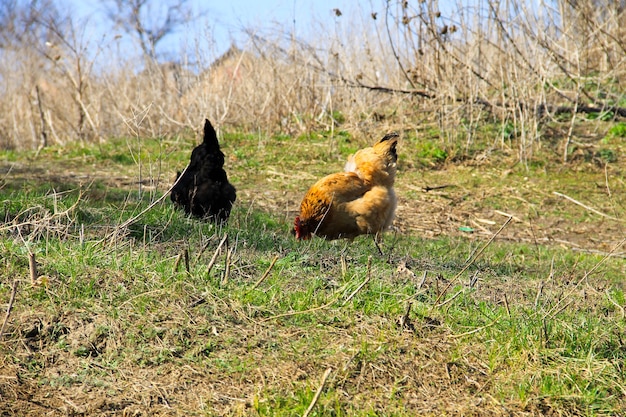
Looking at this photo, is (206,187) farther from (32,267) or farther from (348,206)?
(32,267)

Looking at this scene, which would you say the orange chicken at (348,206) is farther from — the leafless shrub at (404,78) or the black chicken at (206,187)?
the leafless shrub at (404,78)

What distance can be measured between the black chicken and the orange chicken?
0.90 metres

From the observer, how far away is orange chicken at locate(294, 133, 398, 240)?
6.86 m

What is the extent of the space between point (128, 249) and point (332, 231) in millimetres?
2954

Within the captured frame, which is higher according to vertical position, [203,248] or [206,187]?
[206,187]

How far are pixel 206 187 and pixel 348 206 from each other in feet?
5.11

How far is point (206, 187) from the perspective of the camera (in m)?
7.19

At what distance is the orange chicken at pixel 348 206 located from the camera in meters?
6.86

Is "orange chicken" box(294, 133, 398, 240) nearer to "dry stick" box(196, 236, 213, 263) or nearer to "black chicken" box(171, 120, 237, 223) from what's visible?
"black chicken" box(171, 120, 237, 223)

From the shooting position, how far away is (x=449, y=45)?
453 inches

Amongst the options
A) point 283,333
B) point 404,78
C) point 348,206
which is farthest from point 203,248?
point 404,78

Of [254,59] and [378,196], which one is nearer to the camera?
[378,196]

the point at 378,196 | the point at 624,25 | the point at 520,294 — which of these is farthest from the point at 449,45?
the point at 520,294

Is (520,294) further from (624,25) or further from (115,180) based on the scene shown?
(624,25)
